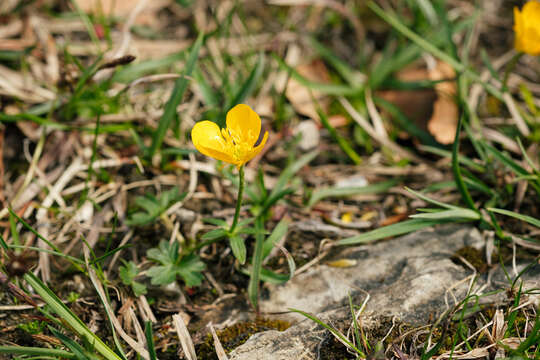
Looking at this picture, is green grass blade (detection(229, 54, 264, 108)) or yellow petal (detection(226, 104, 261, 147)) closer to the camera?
yellow petal (detection(226, 104, 261, 147))

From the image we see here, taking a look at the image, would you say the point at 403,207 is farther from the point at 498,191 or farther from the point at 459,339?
the point at 459,339

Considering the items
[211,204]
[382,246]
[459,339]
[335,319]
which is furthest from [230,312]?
[459,339]

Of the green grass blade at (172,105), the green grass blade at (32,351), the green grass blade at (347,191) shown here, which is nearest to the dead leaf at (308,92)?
the green grass blade at (347,191)

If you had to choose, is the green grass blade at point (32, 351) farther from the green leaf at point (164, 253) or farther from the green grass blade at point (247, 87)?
the green grass blade at point (247, 87)

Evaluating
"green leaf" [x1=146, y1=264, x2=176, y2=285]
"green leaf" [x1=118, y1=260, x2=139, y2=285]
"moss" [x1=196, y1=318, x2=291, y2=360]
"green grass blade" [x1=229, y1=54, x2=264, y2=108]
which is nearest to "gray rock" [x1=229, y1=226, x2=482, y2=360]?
"moss" [x1=196, y1=318, x2=291, y2=360]

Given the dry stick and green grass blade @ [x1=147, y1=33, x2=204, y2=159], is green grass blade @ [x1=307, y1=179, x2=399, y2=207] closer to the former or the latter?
the dry stick

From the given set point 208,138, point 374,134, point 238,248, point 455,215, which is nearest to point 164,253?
point 238,248
